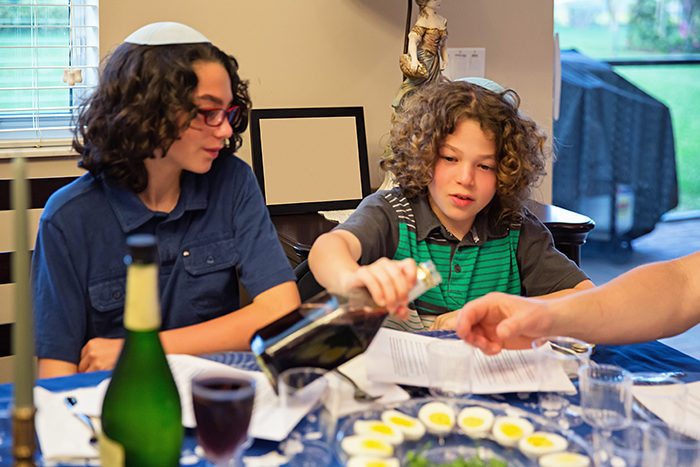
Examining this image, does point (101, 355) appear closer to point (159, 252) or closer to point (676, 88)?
point (159, 252)

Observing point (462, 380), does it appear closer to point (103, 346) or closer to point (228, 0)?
point (103, 346)

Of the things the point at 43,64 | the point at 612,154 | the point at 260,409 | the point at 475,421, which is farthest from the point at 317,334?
the point at 612,154

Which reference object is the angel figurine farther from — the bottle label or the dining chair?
the bottle label

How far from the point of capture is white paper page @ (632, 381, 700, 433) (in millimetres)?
822

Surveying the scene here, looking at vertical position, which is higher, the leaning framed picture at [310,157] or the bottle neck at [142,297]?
the leaning framed picture at [310,157]

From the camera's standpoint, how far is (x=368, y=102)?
2299 mm

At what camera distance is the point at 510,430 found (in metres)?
0.77

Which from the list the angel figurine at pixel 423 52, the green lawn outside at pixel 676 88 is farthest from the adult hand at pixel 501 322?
the green lawn outside at pixel 676 88

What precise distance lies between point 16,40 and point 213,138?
1.09 metres

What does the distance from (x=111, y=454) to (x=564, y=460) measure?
0.47 meters

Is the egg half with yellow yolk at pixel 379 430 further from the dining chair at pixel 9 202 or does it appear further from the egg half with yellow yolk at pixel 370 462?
the dining chair at pixel 9 202

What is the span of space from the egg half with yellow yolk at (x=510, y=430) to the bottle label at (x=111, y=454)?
1.41 ft

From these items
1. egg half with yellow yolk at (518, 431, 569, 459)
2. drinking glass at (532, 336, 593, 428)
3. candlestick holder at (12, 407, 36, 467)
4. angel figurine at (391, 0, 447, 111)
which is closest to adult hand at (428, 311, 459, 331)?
drinking glass at (532, 336, 593, 428)

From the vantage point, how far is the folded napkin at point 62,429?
0.70 meters
